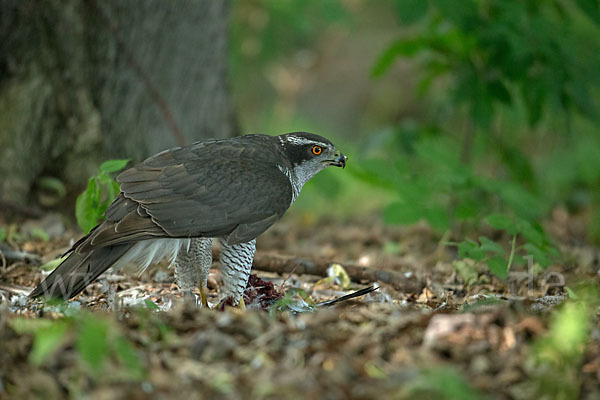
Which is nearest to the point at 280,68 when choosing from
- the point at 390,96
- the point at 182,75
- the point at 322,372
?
the point at 390,96

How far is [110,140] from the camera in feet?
19.3

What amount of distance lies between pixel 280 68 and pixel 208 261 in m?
12.8

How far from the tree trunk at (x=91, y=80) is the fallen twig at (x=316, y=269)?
1.82 metres

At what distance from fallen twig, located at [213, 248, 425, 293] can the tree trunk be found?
1.82 metres

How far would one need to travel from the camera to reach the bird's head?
4449 millimetres

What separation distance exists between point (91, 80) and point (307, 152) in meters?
2.36

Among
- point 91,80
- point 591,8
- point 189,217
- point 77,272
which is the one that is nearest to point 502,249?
point 189,217

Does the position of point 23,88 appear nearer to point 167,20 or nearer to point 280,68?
point 167,20

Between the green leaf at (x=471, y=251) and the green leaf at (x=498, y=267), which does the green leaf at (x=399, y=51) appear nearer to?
the green leaf at (x=471, y=251)

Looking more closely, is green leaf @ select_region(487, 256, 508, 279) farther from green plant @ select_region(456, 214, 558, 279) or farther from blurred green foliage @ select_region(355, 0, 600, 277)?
blurred green foliage @ select_region(355, 0, 600, 277)

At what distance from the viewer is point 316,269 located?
4516 mm

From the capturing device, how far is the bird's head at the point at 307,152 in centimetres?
445

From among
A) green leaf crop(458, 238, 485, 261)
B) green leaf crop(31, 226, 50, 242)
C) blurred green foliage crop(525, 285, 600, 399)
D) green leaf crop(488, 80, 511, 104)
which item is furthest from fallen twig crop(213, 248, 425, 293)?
green leaf crop(488, 80, 511, 104)

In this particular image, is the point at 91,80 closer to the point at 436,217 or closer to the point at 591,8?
the point at 436,217
